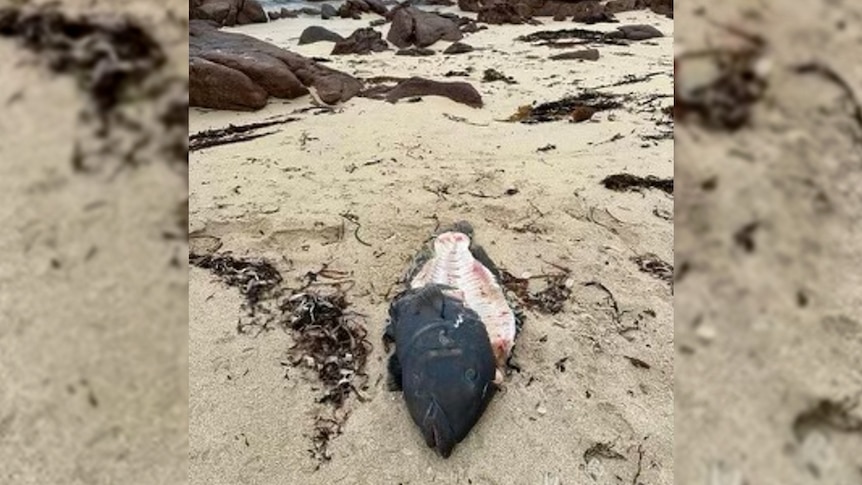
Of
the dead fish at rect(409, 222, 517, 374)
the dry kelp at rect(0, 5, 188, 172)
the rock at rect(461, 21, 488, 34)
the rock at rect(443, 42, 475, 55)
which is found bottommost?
the dead fish at rect(409, 222, 517, 374)

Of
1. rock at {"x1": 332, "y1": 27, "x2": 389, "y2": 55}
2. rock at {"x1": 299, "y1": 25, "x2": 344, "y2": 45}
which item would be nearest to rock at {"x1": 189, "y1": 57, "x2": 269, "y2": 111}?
rock at {"x1": 332, "y1": 27, "x2": 389, "y2": 55}

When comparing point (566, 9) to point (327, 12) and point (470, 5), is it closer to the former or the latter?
point (470, 5)

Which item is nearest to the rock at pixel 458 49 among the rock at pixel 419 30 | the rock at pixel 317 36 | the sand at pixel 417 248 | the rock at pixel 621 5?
the rock at pixel 419 30

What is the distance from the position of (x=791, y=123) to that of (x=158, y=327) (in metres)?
0.74

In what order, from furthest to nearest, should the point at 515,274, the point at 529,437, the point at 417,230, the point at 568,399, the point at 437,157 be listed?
the point at 437,157 → the point at 417,230 → the point at 515,274 → the point at 568,399 → the point at 529,437

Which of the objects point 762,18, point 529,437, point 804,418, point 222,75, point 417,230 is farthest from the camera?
point 222,75

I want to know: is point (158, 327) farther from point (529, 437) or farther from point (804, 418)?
point (529, 437)

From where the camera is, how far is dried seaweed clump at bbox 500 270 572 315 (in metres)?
2.65

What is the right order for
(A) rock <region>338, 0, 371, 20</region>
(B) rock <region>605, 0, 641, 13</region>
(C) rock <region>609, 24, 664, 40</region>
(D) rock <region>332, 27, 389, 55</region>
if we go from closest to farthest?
(D) rock <region>332, 27, 389, 55</region> → (C) rock <region>609, 24, 664, 40</region> → (B) rock <region>605, 0, 641, 13</region> → (A) rock <region>338, 0, 371, 20</region>

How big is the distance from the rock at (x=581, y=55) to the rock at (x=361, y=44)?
243 cm

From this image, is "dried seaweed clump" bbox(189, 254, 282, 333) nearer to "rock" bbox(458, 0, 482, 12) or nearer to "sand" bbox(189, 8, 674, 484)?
"sand" bbox(189, 8, 674, 484)

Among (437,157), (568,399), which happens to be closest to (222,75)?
(437,157)

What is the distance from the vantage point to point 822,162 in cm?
84

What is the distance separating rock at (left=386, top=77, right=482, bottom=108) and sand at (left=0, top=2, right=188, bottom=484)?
488cm
